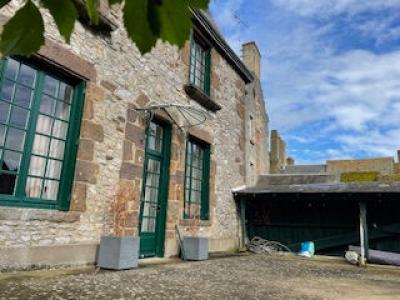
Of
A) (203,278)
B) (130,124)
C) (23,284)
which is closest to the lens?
(23,284)

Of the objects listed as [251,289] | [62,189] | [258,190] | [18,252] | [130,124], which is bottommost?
[251,289]

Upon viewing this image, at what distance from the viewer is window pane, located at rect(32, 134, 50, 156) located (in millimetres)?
4113

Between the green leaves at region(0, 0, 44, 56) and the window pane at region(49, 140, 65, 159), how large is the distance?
3962 millimetres

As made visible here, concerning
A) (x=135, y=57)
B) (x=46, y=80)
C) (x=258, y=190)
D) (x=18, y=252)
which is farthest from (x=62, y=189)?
(x=258, y=190)

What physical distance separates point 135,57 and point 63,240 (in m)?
3.08

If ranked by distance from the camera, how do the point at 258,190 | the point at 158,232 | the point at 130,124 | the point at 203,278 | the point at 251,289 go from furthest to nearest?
the point at 258,190 < the point at 158,232 < the point at 130,124 < the point at 203,278 < the point at 251,289

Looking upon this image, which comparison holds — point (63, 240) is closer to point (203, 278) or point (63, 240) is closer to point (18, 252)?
point (18, 252)

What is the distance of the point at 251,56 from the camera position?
45.1 ft

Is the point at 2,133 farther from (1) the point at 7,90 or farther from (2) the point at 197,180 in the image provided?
(2) the point at 197,180

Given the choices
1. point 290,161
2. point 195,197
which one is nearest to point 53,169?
point 195,197

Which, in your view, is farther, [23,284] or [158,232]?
[158,232]

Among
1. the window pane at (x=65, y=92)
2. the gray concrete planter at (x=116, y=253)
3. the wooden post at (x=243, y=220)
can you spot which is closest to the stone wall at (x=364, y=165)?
the wooden post at (x=243, y=220)

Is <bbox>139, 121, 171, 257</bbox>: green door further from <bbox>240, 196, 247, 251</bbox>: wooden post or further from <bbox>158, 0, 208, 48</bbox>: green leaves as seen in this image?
<bbox>158, 0, 208, 48</bbox>: green leaves

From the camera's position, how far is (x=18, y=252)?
3.64 meters
